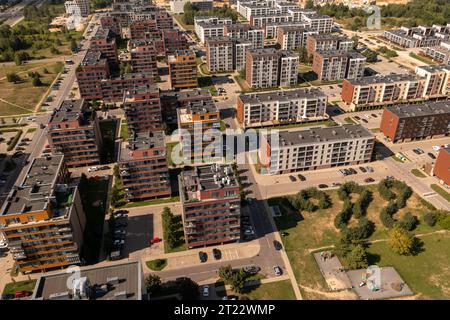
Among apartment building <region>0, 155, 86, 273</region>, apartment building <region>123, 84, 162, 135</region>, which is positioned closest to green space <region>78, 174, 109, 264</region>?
apartment building <region>0, 155, 86, 273</region>

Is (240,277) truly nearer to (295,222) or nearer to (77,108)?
(295,222)

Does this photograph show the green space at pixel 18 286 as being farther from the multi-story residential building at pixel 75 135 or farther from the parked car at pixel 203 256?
the multi-story residential building at pixel 75 135

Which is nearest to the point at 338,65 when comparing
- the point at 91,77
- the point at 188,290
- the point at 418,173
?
the point at 418,173

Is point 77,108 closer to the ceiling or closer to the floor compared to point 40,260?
closer to the ceiling

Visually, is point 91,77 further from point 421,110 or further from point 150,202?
point 421,110

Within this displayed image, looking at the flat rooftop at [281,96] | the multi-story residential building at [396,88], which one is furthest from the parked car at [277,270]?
the multi-story residential building at [396,88]

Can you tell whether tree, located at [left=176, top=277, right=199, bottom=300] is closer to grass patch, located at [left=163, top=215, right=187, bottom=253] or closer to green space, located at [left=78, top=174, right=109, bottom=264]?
grass patch, located at [left=163, top=215, right=187, bottom=253]

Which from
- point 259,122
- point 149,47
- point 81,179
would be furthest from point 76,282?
point 149,47
